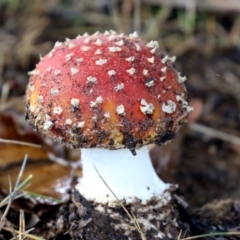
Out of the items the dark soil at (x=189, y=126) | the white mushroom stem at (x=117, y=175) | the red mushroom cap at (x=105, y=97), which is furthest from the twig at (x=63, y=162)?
the red mushroom cap at (x=105, y=97)

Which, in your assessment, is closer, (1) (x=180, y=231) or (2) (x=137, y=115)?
(2) (x=137, y=115)

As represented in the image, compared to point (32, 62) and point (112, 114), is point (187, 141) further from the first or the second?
point (112, 114)

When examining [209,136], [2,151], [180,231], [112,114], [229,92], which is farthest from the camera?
[229,92]

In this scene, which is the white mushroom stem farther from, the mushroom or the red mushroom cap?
the red mushroom cap

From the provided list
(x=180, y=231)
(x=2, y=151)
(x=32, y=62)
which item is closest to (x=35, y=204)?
(x=2, y=151)

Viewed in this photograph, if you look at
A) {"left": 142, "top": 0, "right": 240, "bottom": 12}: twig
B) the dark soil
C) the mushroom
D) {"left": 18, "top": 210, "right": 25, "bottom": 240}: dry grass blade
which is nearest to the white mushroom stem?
the mushroom

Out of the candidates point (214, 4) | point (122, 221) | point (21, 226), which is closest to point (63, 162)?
point (21, 226)
